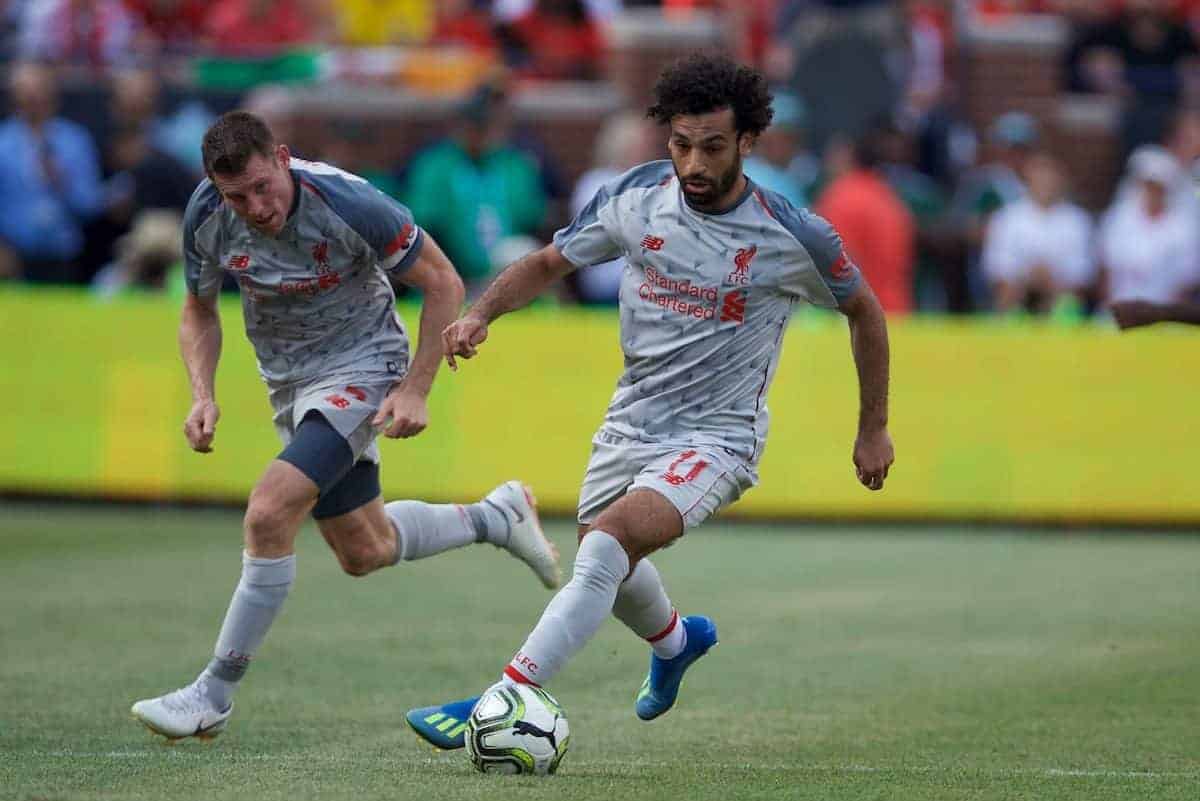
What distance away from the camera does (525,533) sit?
848 cm

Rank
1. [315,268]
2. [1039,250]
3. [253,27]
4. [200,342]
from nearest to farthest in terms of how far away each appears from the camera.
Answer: [315,268] → [200,342] → [1039,250] → [253,27]

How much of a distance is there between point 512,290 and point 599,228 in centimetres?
35

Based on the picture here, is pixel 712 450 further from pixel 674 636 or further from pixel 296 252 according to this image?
pixel 296 252

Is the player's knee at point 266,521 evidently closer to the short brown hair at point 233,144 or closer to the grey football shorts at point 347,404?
the grey football shorts at point 347,404

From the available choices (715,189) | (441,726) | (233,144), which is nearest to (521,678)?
(441,726)

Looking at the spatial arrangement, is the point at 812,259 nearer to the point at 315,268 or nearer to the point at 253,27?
the point at 315,268

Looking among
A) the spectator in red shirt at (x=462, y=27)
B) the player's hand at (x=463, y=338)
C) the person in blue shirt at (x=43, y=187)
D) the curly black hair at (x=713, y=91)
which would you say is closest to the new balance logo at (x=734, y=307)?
the curly black hair at (x=713, y=91)

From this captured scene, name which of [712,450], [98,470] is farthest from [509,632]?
[98,470]

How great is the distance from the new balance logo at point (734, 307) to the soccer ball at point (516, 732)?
1371 mm

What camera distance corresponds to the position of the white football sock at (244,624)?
714cm

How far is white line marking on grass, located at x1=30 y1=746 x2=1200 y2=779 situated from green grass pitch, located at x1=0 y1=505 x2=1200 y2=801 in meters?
0.02

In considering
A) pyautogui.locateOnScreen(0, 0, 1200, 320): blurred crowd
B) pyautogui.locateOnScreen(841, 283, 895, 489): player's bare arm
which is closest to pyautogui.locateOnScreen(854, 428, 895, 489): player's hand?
pyautogui.locateOnScreen(841, 283, 895, 489): player's bare arm

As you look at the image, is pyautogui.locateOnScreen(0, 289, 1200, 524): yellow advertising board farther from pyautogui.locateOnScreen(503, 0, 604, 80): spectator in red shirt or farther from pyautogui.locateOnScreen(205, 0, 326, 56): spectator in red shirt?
pyautogui.locateOnScreen(503, 0, 604, 80): spectator in red shirt

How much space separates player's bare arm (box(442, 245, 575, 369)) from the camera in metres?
6.61
